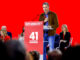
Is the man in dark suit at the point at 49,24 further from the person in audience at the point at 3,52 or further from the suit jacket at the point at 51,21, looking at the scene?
the person in audience at the point at 3,52

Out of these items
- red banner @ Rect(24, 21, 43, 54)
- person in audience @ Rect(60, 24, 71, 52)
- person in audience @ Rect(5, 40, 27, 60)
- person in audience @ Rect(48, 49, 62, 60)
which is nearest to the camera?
person in audience @ Rect(5, 40, 27, 60)

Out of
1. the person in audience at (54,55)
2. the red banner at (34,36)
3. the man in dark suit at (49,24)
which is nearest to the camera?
the person in audience at (54,55)

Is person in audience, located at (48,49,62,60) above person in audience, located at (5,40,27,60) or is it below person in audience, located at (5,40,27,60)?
below

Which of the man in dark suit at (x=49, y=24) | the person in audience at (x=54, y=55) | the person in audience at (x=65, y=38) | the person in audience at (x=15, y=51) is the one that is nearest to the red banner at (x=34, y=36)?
the man in dark suit at (x=49, y=24)

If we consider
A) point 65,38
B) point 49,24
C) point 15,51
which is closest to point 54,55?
point 15,51

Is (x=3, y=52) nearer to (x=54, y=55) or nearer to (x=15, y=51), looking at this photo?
(x=15, y=51)

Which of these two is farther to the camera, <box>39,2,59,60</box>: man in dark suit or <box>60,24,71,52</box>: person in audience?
<box>60,24,71,52</box>: person in audience

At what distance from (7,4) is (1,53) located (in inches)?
330

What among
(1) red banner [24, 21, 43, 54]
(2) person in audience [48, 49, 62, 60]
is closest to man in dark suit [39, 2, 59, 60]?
(1) red banner [24, 21, 43, 54]

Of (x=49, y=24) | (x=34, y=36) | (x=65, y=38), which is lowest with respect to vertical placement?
(x=65, y=38)

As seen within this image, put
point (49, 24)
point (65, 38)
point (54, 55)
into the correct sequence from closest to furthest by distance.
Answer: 1. point (54, 55)
2. point (49, 24)
3. point (65, 38)

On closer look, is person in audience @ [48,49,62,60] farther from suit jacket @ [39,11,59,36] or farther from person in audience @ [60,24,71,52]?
person in audience @ [60,24,71,52]

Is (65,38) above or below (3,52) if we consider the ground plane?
below

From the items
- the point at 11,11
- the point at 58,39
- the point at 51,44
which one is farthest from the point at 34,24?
the point at 11,11
